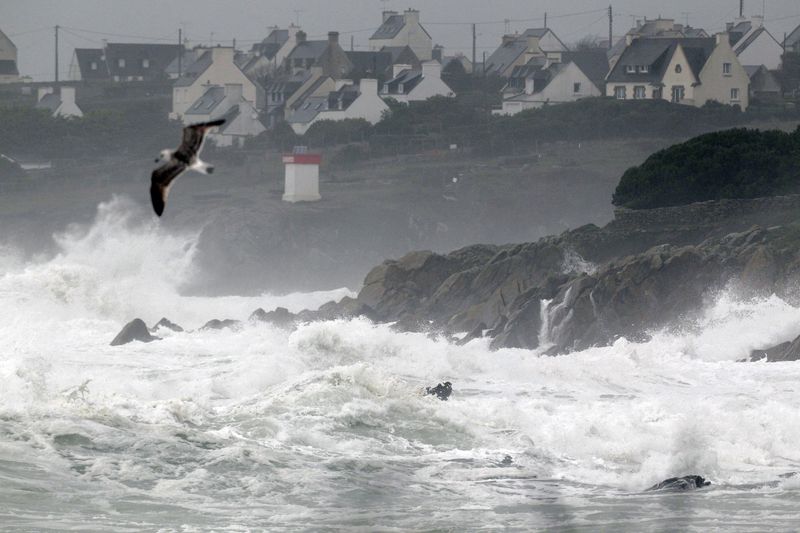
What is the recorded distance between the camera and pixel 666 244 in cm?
4278

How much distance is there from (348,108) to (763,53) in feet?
76.4

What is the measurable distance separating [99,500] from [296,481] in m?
2.93

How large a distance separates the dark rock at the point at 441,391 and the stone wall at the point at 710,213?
Answer: 18.8 meters

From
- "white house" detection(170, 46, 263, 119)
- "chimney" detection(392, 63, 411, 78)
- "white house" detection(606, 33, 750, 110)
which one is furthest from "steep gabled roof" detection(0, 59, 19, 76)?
"white house" detection(606, 33, 750, 110)

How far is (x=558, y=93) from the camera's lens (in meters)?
83.1

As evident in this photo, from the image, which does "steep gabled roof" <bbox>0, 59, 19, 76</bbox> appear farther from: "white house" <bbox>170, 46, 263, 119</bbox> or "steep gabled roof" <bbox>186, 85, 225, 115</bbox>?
"steep gabled roof" <bbox>186, 85, 225, 115</bbox>

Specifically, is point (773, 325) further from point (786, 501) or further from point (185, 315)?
point (185, 315)

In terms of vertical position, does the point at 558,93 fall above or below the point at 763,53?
below

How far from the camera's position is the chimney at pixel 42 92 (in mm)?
90000

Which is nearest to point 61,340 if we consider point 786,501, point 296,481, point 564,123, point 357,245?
point 296,481

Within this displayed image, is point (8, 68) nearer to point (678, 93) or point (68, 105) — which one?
point (68, 105)

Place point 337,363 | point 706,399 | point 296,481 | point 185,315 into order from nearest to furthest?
1. point 296,481
2. point 706,399
3. point 337,363
4. point 185,315

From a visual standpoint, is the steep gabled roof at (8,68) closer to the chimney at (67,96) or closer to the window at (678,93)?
the chimney at (67,96)

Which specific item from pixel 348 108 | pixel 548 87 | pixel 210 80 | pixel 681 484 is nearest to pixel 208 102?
pixel 210 80
